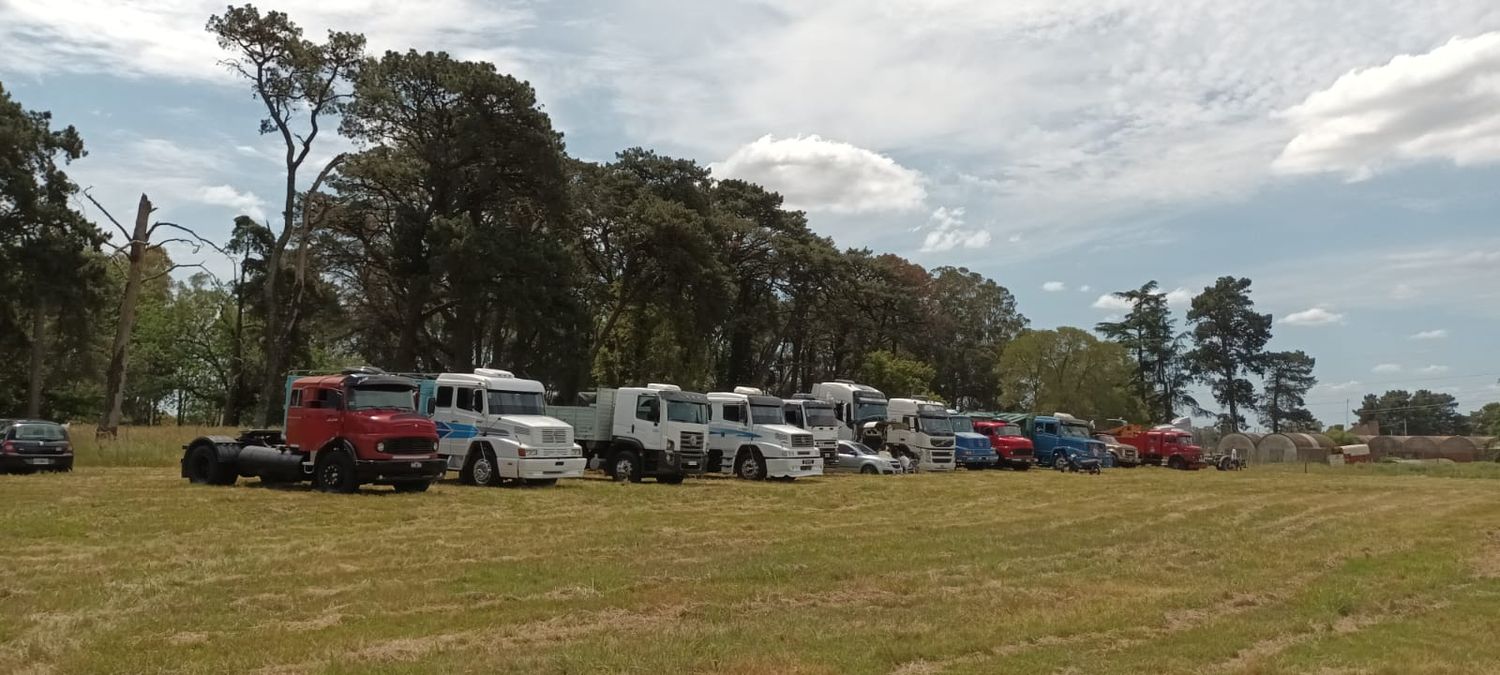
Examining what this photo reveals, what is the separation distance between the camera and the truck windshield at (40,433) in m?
24.7

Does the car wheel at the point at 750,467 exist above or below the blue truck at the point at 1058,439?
below

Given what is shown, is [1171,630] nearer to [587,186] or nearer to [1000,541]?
[1000,541]

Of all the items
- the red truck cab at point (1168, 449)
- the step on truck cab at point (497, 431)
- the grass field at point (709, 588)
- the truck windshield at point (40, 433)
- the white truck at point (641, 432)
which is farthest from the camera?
the red truck cab at point (1168, 449)

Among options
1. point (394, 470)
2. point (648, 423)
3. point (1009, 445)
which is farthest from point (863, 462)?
point (394, 470)

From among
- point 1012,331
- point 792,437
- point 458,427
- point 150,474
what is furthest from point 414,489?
point 1012,331

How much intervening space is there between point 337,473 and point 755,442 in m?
12.6

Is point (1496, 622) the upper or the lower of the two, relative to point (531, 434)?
lower

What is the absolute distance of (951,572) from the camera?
11617mm

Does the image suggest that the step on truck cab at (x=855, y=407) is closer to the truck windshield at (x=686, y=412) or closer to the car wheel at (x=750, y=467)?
the car wheel at (x=750, y=467)

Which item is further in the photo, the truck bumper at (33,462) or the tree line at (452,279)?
the tree line at (452,279)

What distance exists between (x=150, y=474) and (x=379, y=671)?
73.4 ft

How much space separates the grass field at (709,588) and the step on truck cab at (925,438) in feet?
62.1

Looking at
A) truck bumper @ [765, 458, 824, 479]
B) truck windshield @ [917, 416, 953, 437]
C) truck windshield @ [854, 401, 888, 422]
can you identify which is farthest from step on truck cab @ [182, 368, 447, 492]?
truck windshield @ [854, 401, 888, 422]

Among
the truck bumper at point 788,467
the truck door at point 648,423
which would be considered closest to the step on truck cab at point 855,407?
the truck bumper at point 788,467
